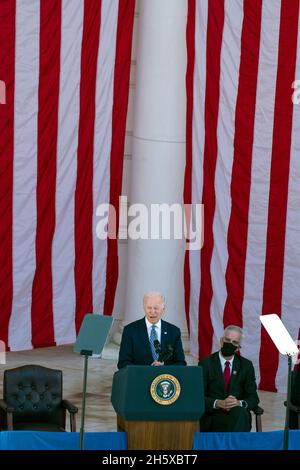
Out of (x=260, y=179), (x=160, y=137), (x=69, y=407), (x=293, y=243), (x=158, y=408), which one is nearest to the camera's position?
(x=158, y=408)

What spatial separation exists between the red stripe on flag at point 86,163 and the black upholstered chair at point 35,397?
328cm

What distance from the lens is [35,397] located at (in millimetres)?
9617

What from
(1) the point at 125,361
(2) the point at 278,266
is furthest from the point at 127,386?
(2) the point at 278,266

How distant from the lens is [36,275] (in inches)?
502

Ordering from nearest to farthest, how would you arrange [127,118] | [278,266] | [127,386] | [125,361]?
[127,386], [125,361], [278,266], [127,118]

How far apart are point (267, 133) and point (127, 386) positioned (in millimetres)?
5163

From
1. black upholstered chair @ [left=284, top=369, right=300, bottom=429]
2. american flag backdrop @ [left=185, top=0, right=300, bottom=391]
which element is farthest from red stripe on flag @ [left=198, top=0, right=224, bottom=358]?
black upholstered chair @ [left=284, top=369, right=300, bottom=429]

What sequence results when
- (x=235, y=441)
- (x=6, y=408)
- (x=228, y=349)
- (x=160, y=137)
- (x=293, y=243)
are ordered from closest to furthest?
(x=235, y=441) → (x=6, y=408) → (x=228, y=349) → (x=293, y=243) → (x=160, y=137)

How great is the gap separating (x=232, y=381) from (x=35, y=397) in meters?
1.57

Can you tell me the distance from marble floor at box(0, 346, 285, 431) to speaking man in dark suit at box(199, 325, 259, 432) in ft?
5.02

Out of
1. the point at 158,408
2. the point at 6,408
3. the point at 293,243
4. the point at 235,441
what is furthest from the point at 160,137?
the point at 158,408

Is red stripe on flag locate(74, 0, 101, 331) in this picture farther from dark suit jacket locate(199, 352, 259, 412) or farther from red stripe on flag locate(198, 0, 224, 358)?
dark suit jacket locate(199, 352, 259, 412)

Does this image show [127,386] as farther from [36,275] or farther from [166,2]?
[166,2]

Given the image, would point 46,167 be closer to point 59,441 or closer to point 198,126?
point 198,126
